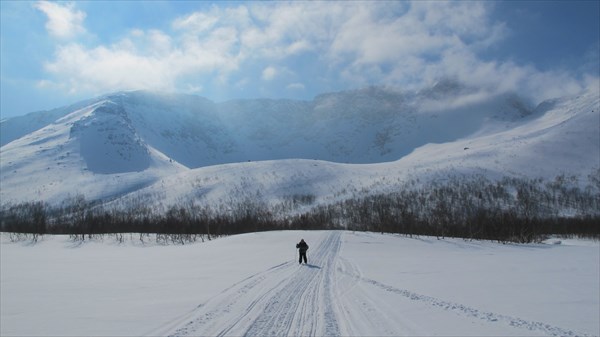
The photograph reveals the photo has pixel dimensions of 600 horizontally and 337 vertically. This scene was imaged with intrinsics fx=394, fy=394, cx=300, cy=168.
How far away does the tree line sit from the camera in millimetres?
76562

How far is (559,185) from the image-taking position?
438ft

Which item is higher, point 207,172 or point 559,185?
point 207,172

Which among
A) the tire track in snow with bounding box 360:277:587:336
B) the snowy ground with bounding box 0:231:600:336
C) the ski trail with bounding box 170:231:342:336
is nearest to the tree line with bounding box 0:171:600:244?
the snowy ground with bounding box 0:231:600:336

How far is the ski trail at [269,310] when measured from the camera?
32.0 feet

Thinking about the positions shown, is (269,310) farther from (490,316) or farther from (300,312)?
(490,316)

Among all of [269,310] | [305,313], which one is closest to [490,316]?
[305,313]

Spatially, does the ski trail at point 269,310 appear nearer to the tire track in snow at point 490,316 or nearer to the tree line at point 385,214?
the tire track in snow at point 490,316

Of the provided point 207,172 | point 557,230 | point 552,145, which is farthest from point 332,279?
point 552,145

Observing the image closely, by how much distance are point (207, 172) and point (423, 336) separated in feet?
566

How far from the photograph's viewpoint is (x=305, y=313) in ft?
37.5

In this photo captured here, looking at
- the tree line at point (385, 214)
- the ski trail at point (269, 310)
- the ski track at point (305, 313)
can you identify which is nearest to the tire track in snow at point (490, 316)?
the ski track at point (305, 313)

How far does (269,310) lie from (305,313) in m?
1.14

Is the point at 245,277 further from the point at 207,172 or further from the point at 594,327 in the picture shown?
the point at 207,172

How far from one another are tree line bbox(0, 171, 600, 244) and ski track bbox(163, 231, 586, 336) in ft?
177
